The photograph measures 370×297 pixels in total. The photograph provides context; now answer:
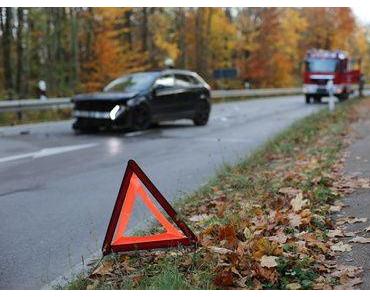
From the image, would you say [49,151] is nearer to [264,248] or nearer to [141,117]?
[141,117]

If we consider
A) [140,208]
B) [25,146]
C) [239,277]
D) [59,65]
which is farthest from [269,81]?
[239,277]

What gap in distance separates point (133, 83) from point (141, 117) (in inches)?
45.6

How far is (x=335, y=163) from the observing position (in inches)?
336

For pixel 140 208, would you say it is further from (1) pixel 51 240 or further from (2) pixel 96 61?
(2) pixel 96 61

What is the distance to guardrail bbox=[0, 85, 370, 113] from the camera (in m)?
16.0

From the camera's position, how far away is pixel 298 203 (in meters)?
5.92

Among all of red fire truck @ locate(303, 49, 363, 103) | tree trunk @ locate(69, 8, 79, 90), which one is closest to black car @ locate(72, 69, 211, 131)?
tree trunk @ locate(69, 8, 79, 90)

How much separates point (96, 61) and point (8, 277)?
19.0 metres

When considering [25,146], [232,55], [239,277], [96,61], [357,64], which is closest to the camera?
[239,277]

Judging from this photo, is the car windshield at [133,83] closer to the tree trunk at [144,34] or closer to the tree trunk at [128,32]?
the tree trunk at [128,32]

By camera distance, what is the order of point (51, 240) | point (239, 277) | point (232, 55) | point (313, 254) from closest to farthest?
point (239, 277)
point (313, 254)
point (51, 240)
point (232, 55)

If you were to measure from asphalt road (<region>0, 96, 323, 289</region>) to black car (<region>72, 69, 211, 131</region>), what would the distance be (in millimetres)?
425

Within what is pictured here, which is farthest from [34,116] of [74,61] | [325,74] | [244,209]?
[325,74]

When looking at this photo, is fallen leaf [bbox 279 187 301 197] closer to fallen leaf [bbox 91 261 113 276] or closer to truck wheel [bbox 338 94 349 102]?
fallen leaf [bbox 91 261 113 276]
